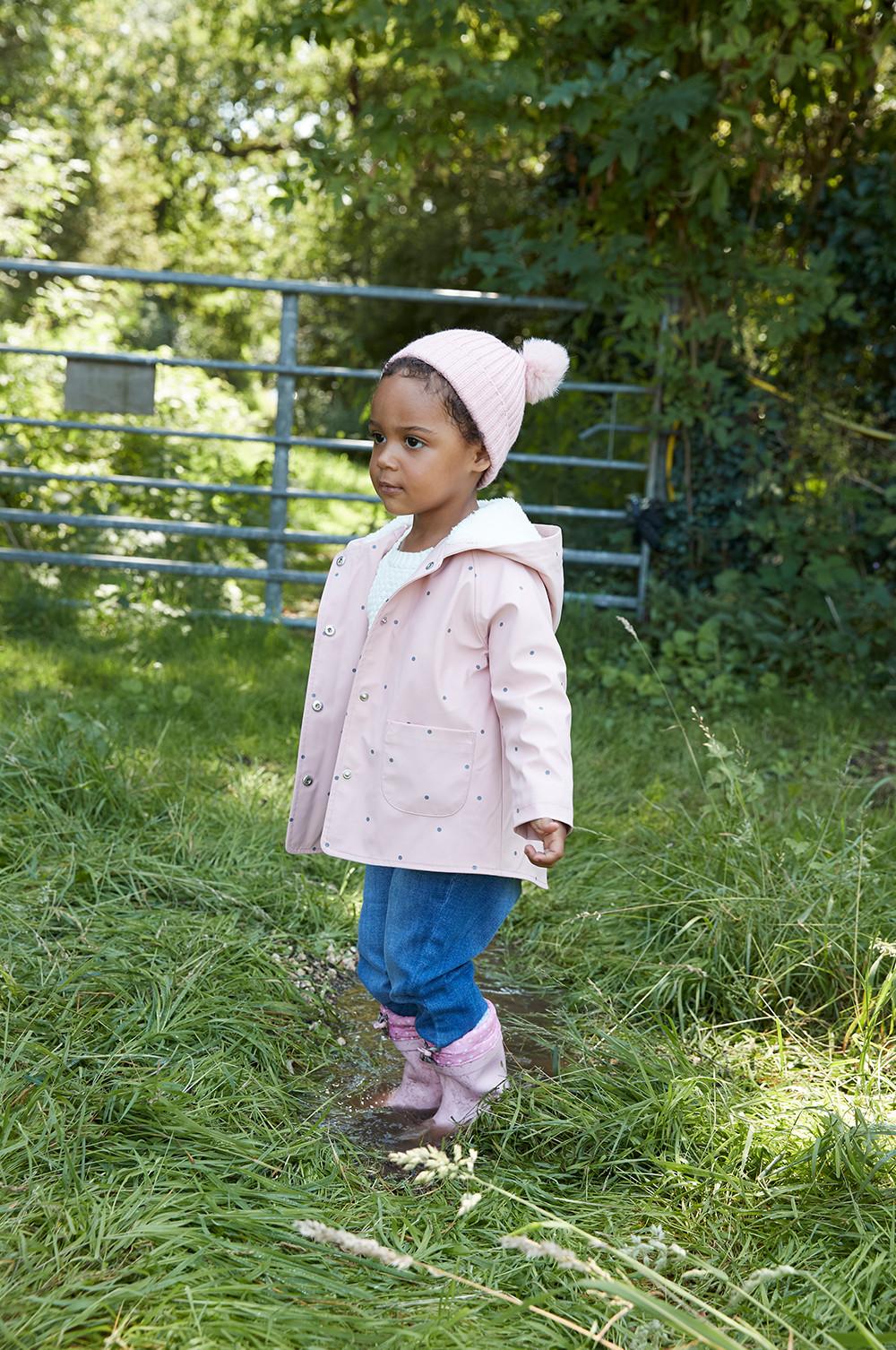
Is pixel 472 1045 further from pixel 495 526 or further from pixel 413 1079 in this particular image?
pixel 495 526

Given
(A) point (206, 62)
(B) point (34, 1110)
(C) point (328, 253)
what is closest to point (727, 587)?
(B) point (34, 1110)

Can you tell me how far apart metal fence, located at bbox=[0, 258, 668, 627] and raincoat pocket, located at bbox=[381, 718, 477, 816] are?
377cm

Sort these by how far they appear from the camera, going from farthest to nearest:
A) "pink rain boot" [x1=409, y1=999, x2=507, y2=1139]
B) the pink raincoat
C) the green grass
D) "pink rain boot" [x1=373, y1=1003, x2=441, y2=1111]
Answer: "pink rain boot" [x1=373, y1=1003, x2=441, y2=1111] < "pink rain boot" [x1=409, y1=999, x2=507, y2=1139] < the pink raincoat < the green grass

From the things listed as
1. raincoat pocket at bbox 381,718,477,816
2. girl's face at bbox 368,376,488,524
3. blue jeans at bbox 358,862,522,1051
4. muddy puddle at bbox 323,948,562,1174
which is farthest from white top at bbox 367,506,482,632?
muddy puddle at bbox 323,948,562,1174

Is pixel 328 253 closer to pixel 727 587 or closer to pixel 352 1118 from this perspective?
pixel 727 587

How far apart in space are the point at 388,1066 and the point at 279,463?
4.14 m

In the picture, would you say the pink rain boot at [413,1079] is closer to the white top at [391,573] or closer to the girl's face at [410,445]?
the white top at [391,573]

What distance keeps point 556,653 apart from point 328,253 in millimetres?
15451

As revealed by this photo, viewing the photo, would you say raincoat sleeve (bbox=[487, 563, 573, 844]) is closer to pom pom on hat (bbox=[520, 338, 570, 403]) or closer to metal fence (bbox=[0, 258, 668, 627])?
pom pom on hat (bbox=[520, 338, 570, 403])

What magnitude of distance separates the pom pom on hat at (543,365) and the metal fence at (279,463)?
355 centimetres

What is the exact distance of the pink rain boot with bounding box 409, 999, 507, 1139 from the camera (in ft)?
7.47

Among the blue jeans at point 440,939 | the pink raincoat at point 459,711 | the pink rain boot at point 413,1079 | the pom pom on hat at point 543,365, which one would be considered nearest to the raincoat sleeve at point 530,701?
the pink raincoat at point 459,711

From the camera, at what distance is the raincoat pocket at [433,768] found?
7.09ft

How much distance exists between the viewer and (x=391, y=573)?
7.68 ft
